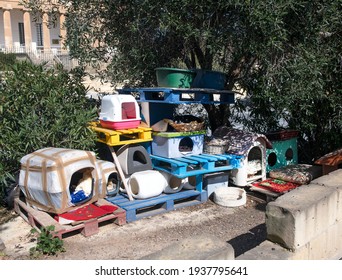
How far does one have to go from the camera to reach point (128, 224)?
458 cm

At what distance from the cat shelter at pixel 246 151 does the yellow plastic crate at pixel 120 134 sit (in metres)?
1.25

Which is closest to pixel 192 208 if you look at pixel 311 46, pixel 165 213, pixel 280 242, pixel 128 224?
pixel 165 213

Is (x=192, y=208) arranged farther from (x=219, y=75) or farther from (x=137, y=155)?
(x=219, y=75)

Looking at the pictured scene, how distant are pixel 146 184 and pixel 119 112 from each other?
0.98 metres

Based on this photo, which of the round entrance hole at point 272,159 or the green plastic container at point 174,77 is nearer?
the green plastic container at point 174,77

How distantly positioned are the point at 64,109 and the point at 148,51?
1495 millimetres

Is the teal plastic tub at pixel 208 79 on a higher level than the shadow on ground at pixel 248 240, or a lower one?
higher

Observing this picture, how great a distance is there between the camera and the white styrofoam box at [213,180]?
210 inches

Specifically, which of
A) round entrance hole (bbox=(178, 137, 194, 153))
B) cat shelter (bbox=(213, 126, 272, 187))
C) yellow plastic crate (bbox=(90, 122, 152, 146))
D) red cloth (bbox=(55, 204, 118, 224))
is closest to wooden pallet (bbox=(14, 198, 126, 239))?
red cloth (bbox=(55, 204, 118, 224))

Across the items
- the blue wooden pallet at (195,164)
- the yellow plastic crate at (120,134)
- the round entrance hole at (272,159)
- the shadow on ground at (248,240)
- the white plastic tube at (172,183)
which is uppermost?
the yellow plastic crate at (120,134)

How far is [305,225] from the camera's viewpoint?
2.96 meters

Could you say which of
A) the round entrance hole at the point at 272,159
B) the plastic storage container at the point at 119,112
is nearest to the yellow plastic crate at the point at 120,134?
the plastic storage container at the point at 119,112

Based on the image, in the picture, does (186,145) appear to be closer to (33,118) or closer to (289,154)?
(289,154)

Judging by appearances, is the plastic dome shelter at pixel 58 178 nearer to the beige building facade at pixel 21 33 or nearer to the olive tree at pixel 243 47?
the olive tree at pixel 243 47
